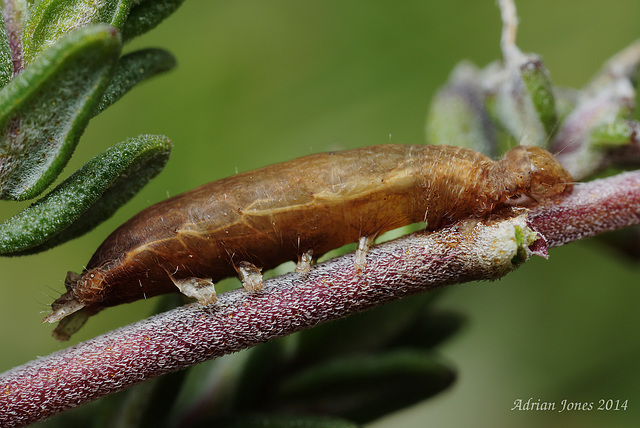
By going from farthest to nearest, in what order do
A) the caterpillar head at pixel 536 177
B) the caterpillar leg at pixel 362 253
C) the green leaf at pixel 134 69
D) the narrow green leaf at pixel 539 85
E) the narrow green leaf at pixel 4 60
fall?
1. the narrow green leaf at pixel 539 85
2. the caterpillar head at pixel 536 177
3. the green leaf at pixel 134 69
4. the caterpillar leg at pixel 362 253
5. the narrow green leaf at pixel 4 60

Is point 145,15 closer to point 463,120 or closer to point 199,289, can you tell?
point 199,289

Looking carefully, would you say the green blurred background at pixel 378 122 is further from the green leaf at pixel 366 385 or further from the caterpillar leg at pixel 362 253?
the caterpillar leg at pixel 362 253

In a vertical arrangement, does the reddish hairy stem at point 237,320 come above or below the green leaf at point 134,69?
below

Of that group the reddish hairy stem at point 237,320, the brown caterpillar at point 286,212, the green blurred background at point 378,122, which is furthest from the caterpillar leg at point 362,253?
the green blurred background at point 378,122

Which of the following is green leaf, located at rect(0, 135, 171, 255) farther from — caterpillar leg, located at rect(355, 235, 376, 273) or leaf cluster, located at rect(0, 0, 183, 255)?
caterpillar leg, located at rect(355, 235, 376, 273)

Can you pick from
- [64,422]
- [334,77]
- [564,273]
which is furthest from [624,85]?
[334,77]

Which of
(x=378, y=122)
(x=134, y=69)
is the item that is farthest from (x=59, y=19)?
(x=378, y=122)
